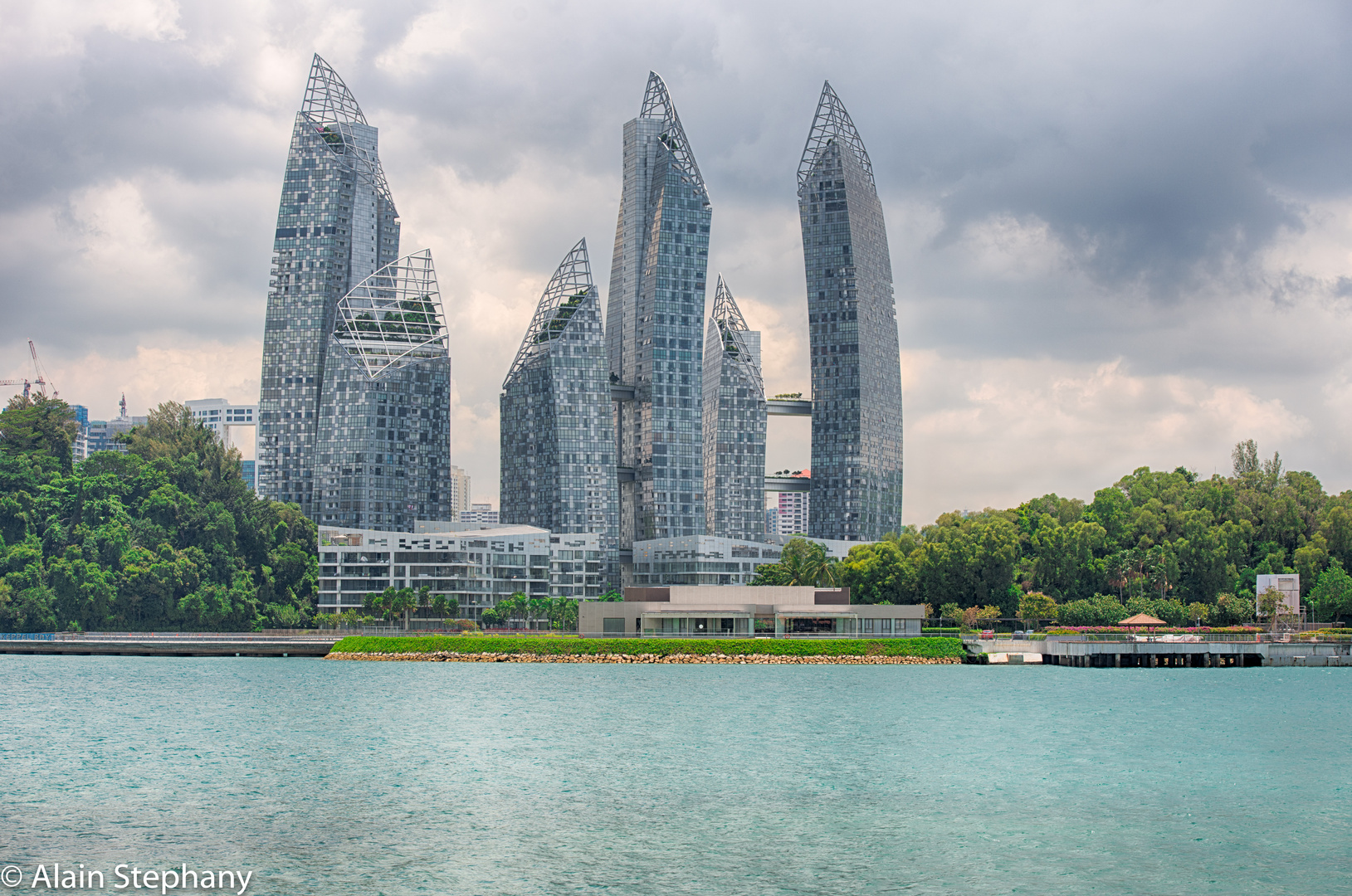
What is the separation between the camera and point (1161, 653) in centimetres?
14375

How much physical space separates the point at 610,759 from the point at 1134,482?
469 ft

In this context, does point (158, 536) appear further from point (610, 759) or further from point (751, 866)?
point (751, 866)

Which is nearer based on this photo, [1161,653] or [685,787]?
[685,787]

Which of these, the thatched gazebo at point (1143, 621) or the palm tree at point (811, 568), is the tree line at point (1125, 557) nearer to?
the palm tree at point (811, 568)

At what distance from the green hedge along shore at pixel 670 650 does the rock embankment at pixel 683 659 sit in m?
0.08

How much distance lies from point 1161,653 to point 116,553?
125603mm

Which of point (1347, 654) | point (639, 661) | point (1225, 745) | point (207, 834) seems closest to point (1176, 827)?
point (1225, 745)

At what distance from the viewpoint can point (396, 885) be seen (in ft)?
142

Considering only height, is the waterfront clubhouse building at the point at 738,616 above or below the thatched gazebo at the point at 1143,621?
above

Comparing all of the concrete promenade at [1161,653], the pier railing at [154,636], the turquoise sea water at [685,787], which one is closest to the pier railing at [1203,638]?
the concrete promenade at [1161,653]

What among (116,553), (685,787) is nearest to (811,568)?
(116,553)

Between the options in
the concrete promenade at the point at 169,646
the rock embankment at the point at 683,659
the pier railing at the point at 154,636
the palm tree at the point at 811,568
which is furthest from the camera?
the palm tree at the point at 811,568

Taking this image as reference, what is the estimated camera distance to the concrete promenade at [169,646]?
15362 cm

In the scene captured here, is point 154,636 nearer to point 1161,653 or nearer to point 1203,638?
point 1161,653
